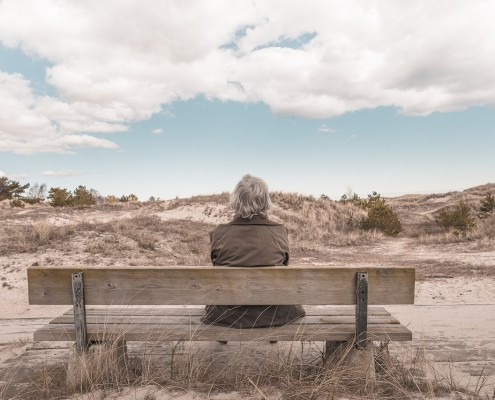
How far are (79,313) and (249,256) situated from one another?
133cm

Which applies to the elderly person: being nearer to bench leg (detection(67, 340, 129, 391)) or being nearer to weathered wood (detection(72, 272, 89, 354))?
bench leg (detection(67, 340, 129, 391))

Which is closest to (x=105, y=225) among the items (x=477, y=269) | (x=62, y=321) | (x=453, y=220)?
(x=62, y=321)

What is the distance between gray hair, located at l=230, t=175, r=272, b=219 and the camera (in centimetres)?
323

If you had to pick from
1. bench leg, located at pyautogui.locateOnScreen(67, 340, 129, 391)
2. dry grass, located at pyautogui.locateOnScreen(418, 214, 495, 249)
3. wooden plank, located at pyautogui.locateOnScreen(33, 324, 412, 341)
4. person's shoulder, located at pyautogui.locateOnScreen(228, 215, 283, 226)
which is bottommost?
dry grass, located at pyautogui.locateOnScreen(418, 214, 495, 249)

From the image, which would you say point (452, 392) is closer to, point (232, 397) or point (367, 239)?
point (232, 397)

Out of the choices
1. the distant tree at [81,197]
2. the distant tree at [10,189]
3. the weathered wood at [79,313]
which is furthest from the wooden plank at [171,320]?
the distant tree at [10,189]

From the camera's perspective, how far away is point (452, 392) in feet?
9.30

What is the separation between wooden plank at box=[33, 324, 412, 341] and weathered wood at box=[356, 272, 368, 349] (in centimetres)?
7

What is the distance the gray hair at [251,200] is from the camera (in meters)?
3.23

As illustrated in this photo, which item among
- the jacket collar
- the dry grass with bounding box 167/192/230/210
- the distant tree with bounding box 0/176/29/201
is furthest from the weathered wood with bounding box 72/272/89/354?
the distant tree with bounding box 0/176/29/201

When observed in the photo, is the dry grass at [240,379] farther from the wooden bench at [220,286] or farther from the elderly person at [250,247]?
the elderly person at [250,247]

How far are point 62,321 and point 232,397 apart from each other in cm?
156

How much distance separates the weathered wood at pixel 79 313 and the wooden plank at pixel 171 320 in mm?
122

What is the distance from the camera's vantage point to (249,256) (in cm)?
313
